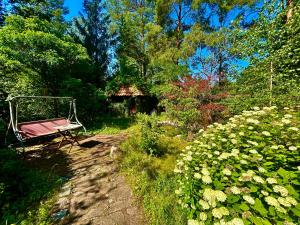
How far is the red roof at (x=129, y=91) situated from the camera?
14453 millimetres

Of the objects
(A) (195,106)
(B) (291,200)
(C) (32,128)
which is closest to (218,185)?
(B) (291,200)

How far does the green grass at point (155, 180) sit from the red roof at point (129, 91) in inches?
375

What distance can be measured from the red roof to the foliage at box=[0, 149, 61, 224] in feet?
35.9

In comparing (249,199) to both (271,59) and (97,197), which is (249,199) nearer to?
(97,197)

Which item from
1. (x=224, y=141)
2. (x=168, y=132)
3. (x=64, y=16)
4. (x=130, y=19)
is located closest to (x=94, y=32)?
(x=130, y=19)

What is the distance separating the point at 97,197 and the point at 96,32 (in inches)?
618

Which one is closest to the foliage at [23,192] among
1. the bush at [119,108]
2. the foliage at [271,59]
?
the foliage at [271,59]

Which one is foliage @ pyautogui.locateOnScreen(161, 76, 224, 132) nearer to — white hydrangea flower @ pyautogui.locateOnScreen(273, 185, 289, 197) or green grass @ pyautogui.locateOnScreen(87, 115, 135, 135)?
green grass @ pyautogui.locateOnScreen(87, 115, 135, 135)

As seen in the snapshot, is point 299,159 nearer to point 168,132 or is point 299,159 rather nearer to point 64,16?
point 168,132

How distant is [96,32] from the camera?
1566 cm

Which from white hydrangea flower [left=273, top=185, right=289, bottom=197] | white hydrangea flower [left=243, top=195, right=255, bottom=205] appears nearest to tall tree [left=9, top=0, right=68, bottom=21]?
white hydrangea flower [left=243, top=195, right=255, bottom=205]

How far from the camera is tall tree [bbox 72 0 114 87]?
15.3 meters

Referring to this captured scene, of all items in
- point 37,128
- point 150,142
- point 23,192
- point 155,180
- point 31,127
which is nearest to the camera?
point 23,192

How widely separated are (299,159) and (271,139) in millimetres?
643
